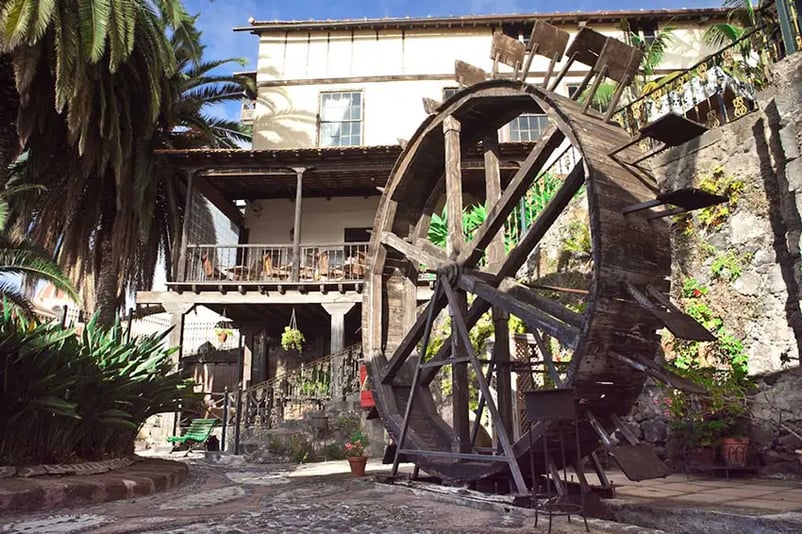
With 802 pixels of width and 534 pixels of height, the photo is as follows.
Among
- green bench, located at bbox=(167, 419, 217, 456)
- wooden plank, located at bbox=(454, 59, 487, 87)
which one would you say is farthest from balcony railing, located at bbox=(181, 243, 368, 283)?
wooden plank, located at bbox=(454, 59, 487, 87)

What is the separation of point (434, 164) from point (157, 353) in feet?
14.0

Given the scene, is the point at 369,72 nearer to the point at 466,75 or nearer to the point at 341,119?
the point at 341,119

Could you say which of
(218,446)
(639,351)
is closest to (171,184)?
(218,446)

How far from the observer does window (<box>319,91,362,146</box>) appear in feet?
51.1

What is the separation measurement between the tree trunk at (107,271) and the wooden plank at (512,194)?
34.0 ft

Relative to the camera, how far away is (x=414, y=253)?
679cm

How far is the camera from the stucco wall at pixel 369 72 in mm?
15406

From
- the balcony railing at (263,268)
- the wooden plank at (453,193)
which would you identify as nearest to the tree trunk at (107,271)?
the balcony railing at (263,268)

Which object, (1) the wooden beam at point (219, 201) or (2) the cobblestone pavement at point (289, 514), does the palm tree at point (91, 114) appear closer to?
(1) the wooden beam at point (219, 201)

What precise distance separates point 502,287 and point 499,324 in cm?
38

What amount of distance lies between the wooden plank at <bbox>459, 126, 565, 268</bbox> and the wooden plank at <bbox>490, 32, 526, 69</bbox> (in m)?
1.32

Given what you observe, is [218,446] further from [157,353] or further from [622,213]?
[622,213]

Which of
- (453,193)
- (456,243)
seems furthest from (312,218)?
(456,243)

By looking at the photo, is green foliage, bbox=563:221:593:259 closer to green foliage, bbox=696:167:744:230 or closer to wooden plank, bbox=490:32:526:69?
green foliage, bbox=696:167:744:230
